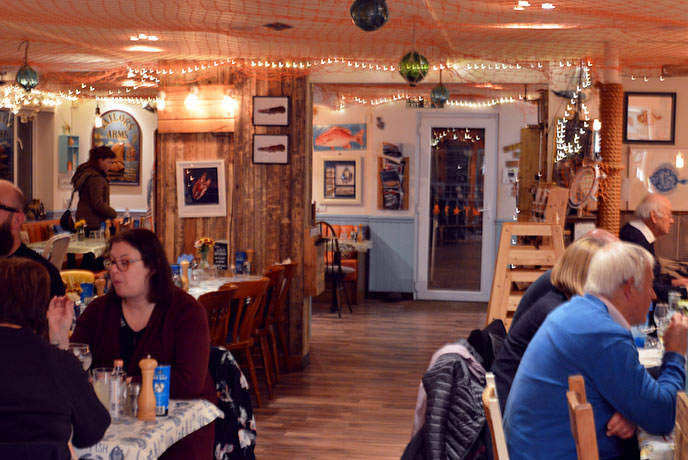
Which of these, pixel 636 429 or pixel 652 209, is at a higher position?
pixel 652 209

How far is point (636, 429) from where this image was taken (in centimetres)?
275

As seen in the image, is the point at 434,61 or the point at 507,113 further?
the point at 507,113

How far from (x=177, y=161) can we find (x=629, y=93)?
403 centimetres

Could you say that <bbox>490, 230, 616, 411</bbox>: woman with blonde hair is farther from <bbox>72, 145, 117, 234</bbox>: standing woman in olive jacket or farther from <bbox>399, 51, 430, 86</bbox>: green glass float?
<bbox>72, 145, 117, 234</bbox>: standing woman in olive jacket

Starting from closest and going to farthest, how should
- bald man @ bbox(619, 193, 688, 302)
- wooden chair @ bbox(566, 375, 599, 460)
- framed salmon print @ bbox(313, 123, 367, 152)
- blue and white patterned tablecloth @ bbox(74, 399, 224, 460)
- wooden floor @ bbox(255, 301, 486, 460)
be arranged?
wooden chair @ bbox(566, 375, 599, 460), blue and white patterned tablecloth @ bbox(74, 399, 224, 460), wooden floor @ bbox(255, 301, 486, 460), bald man @ bbox(619, 193, 688, 302), framed salmon print @ bbox(313, 123, 367, 152)

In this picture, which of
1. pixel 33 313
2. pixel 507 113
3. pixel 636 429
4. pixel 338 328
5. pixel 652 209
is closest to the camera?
pixel 33 313

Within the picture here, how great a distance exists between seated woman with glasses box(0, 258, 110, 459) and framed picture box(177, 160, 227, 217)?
199 inches

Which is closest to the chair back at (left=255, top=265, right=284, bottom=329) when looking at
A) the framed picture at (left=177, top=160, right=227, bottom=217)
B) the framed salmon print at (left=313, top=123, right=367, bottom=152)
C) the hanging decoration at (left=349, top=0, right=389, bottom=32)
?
the framed picture at (left=177, top=160, right=227, bottom=217)

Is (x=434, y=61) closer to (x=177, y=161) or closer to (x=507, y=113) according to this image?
(x=177, y=161)

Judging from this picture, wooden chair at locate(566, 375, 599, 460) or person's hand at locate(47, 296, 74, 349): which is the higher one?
person's hand at locate(47, 296, 74, 349)


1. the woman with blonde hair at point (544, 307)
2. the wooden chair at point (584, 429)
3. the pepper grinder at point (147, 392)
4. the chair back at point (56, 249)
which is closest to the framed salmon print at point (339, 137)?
the chair back at point (56, 249)

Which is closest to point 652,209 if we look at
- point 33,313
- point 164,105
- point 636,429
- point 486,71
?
point 486,71

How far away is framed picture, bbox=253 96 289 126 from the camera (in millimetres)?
7422

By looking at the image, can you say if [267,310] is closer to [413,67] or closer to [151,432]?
[413,67]
